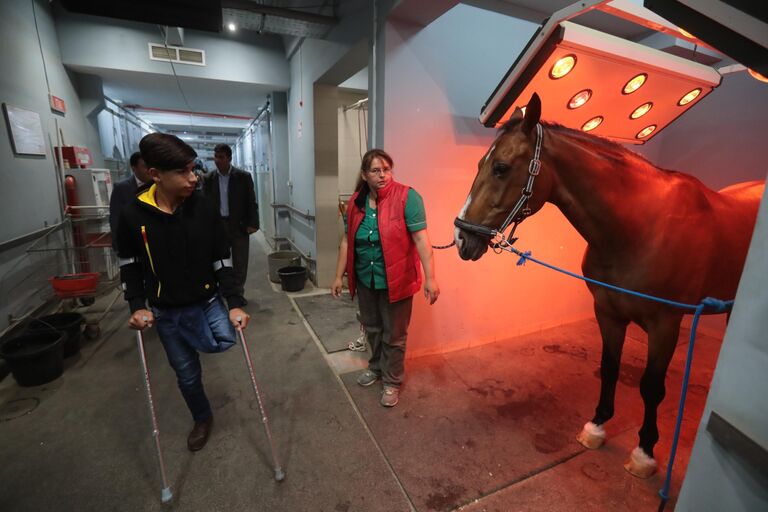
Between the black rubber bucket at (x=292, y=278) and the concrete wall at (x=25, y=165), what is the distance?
224cm

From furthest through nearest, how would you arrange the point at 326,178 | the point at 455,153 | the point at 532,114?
the point at 326,178 → the point at 455,153 → the point at 532,114

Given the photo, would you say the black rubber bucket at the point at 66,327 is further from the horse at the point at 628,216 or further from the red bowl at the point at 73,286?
the horse at the point at 628,216

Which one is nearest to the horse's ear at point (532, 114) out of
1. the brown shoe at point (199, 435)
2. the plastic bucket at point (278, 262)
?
the brown shoe at point (199, 435)

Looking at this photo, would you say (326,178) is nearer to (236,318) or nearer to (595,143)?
(236,318)

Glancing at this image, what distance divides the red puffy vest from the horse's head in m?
0.44

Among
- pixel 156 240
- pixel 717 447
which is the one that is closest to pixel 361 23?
pixel 156 240

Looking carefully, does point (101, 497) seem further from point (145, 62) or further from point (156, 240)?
point (145, 62)

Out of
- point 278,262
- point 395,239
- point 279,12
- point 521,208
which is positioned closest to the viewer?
point 521,208

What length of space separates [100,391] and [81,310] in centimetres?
188

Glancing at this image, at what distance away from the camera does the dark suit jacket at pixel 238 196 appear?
3.82 meters

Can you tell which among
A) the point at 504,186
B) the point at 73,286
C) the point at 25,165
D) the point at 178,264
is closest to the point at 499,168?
the point at 504,186

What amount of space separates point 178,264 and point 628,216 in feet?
7.24

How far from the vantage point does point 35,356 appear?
2418 mm

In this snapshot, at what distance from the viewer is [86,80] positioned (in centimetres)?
494
